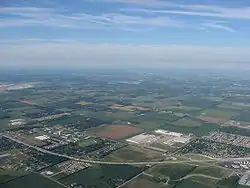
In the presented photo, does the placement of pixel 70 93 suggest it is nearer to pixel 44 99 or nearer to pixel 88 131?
pixel 44 99

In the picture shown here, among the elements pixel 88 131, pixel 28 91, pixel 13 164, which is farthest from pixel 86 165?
pixel 28 91

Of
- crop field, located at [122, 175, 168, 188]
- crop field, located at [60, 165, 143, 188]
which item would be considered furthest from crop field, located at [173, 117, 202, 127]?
→ crop field, located at [122, 175, 168, 188]

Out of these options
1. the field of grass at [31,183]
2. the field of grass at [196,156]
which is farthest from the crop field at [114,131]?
the field of grass at [31,183]

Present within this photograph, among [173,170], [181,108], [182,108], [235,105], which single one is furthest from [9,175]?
[235,105]

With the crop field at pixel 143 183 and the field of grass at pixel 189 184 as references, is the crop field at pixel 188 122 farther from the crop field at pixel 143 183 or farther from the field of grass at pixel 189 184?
the crop field at pixel 143 183

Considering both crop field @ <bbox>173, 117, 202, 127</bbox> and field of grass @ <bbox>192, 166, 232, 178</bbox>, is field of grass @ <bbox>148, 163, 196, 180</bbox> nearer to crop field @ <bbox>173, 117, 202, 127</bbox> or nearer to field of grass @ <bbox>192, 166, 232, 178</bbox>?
field of grass @ <bbox>192, 166, 232, 178</bbox>
